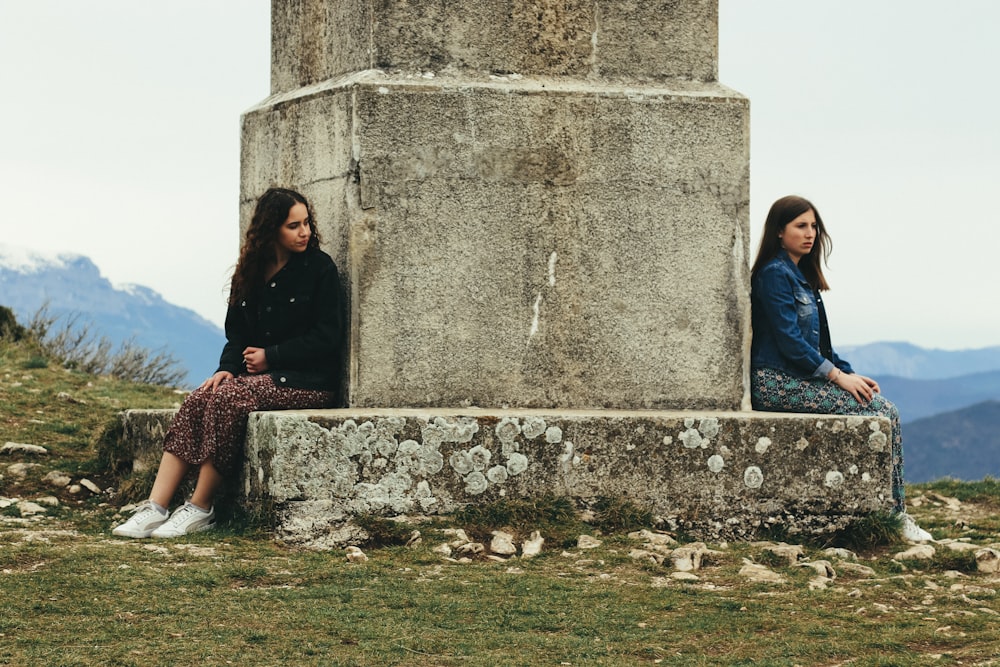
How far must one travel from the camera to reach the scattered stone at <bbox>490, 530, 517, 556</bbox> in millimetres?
5637

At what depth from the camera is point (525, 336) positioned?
6.49 metres

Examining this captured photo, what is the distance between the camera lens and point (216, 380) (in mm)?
6340

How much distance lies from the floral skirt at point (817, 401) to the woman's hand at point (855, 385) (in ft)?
0.07

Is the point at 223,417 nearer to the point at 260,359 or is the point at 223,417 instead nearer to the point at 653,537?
the point at 260,359

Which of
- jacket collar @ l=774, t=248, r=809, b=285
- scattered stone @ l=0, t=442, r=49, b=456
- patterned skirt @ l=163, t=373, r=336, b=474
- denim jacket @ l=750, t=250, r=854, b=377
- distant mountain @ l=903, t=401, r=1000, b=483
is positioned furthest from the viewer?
distant mountain @ l=903, t=401, r=1000, b=483

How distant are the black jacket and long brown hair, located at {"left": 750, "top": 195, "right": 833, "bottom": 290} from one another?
216cm

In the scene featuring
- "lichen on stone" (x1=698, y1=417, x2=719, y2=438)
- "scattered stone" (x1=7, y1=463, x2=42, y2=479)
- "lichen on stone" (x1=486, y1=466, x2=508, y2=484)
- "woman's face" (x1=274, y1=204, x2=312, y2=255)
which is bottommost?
"scattered stone" (x1=7, y1=463, x2=42, y2=479)

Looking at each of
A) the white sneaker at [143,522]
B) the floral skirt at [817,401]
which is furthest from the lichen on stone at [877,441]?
the white sneaker at [143,522]

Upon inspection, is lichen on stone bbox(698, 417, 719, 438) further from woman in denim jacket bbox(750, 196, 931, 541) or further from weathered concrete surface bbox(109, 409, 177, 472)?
weathered concrete surface bbox(109, 409, 177, 472)

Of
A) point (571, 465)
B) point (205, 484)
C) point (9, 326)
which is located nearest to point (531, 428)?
point (571, 465)

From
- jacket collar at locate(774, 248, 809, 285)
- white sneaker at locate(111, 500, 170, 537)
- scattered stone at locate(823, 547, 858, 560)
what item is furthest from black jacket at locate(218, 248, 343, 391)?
scattered stone at locate(823, 547, 858, 560)

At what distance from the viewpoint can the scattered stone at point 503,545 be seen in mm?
5637

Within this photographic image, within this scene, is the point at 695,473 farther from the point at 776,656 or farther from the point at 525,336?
the point at 776,656

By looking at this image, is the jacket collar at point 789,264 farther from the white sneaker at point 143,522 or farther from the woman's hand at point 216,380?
the white sneaker at point 143,522
